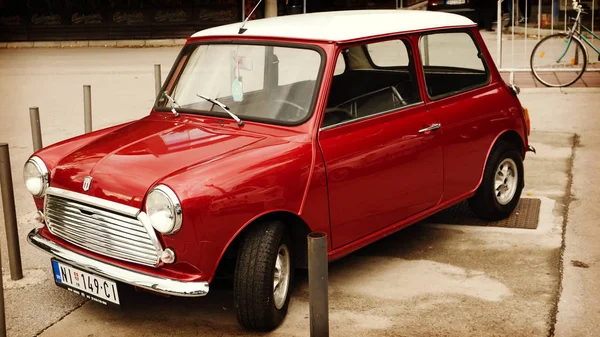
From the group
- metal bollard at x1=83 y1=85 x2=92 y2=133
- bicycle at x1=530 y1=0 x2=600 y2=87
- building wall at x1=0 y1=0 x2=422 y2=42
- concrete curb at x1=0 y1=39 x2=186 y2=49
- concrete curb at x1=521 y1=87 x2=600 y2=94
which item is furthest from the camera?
building wall at x1=0 y1=0 x2=422 y2=42

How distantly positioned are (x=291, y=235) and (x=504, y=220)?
7.91ft

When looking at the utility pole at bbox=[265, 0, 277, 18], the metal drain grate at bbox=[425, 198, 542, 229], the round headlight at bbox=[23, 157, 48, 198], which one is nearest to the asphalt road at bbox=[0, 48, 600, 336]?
the metal drain grate at bbox=[425, 198, 542, 229]

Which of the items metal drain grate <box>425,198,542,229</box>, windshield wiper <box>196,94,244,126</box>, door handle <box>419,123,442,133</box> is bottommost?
metal drain grate <box>425,198,542,229</box>

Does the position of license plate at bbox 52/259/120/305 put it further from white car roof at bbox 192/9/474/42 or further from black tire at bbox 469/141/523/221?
black tire at bbox 469/141/523/221

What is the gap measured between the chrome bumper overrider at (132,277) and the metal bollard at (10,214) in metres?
0.78

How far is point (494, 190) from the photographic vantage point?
20.9 ft

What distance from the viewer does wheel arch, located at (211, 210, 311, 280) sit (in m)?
4.51

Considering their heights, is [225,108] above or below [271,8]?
below

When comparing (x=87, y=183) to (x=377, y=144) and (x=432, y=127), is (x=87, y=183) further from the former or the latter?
(x=432, y=127)

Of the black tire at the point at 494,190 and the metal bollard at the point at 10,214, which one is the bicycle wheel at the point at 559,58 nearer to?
the black tire at the point at 494,190

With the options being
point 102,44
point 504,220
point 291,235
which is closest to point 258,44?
point 291,235

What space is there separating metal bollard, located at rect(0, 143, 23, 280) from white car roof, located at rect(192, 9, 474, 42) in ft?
5.12

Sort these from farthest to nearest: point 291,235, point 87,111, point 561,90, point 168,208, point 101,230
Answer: point 561,90 < point 87,111 < point 291,235 < point 101,230 < point 168,208

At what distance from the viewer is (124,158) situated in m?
4.73
